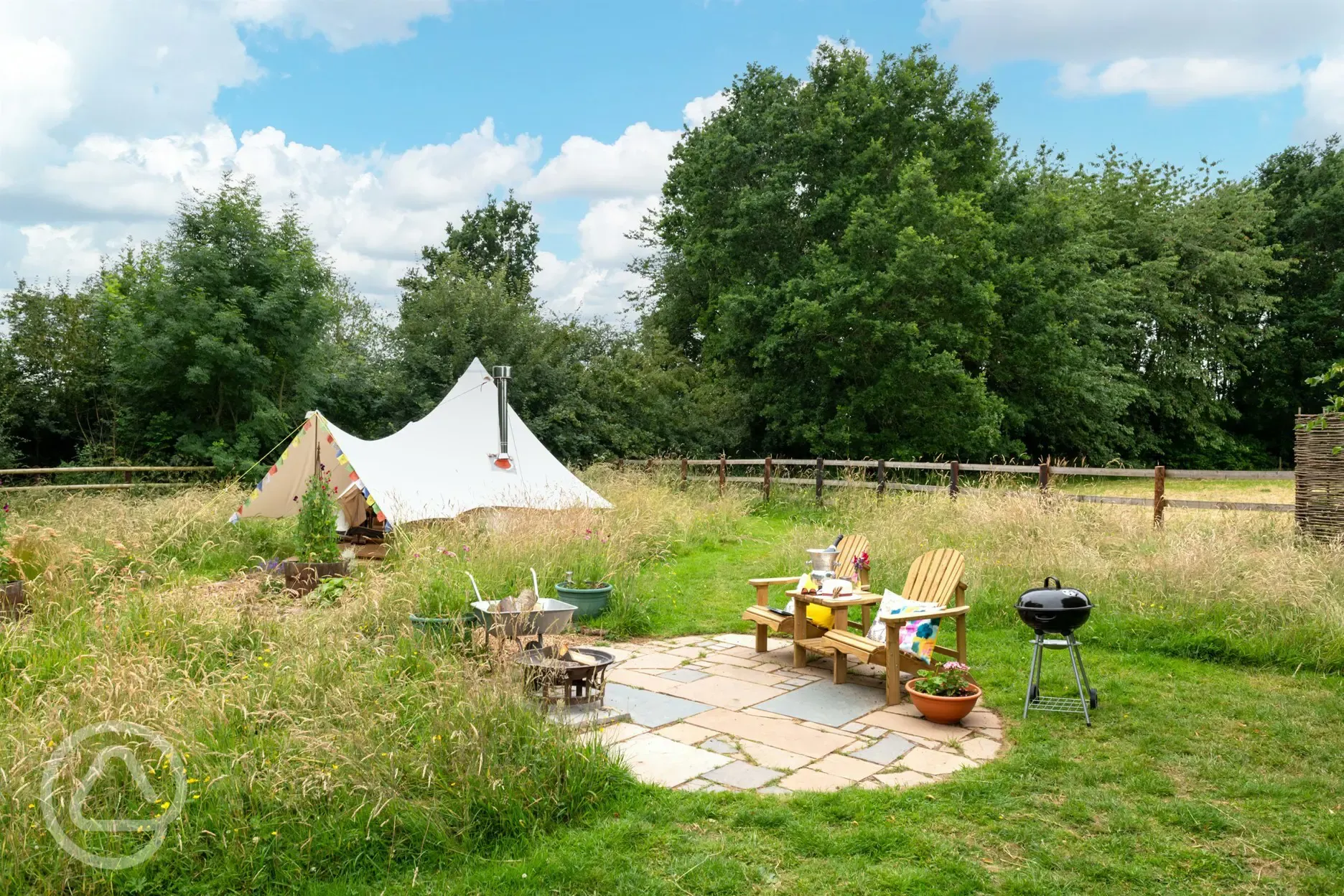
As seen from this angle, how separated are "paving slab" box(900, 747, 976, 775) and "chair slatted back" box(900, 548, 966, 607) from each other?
51.9 inches

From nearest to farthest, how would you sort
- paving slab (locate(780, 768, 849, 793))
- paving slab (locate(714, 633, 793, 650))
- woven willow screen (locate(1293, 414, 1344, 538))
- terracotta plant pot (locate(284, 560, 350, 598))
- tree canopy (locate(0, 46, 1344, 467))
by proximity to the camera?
paving slab (locate(780, 768, 849, 793)) → paving slab (locate(714, 633, 793, 650)) → terracotta plant pot (locate(284, 560, 350, 598)) → woven willow screen (locate(1293, 414, 1344, 538)) → tree canopy (locate(0, 46, 1344, 467))

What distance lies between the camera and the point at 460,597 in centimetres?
536

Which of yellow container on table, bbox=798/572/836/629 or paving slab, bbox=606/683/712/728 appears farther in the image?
yellow container on table, bbox=798/572/836/629

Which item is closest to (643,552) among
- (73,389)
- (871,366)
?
(871,366)

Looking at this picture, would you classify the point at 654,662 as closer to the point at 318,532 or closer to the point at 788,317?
the point at 318,532

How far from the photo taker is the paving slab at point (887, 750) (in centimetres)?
386

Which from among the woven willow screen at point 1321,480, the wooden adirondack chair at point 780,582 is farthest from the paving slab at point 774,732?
the woven willow screen at point 1321,480

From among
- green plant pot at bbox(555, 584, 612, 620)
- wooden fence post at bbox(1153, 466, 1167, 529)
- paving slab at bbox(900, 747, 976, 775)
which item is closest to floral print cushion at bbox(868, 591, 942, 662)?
paving slab at bbox(900, 747, 976, 775)

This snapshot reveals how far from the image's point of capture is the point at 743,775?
365 centimetres

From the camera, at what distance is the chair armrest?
15.3ft

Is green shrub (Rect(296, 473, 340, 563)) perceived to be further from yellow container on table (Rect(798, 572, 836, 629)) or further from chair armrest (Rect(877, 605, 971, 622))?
chair armrest (Rect(877, 605, 971, 622))

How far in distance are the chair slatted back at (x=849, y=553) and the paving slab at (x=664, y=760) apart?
2362 mm

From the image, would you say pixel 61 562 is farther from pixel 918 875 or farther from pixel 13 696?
pixel 918 875

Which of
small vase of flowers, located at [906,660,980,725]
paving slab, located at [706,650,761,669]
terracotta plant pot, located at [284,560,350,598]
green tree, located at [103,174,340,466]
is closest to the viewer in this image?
small vase of flowers, located at [906,660,980,725]
